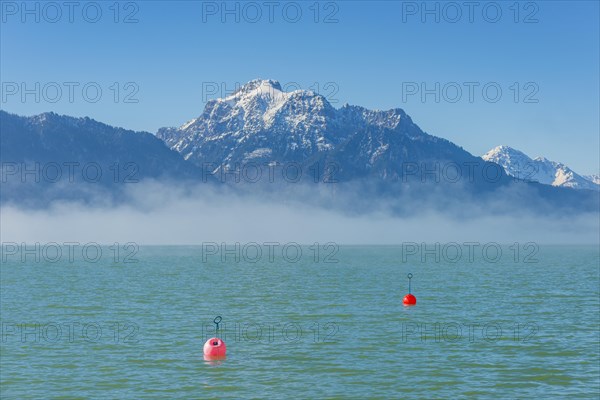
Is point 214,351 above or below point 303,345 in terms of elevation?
above

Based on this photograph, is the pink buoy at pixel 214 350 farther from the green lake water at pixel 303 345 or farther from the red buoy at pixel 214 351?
the green lake water at pixel 303 345

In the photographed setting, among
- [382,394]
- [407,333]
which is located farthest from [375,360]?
[407,333]

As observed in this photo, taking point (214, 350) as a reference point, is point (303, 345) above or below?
below

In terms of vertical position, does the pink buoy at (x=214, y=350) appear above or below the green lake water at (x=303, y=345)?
above

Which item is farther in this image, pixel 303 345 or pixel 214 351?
pixel 303 345

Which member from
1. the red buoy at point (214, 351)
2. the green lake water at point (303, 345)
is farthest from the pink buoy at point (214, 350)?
the green lake water at point (303, 345)

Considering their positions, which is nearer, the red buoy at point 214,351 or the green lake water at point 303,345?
the green lake water at point 303,345

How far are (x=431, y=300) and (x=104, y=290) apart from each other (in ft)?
198

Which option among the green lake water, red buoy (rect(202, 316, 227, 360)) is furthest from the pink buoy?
the green lake water

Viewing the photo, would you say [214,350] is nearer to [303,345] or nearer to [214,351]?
[214,351]

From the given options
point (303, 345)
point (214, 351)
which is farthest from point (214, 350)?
point (303, 345)

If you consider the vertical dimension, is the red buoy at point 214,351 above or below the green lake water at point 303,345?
above

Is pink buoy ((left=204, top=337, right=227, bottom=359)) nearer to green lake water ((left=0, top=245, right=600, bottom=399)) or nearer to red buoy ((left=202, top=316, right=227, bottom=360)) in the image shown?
red buoy ((left=202, top=316, right=227, bottom=360))

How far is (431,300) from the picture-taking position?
109 m
